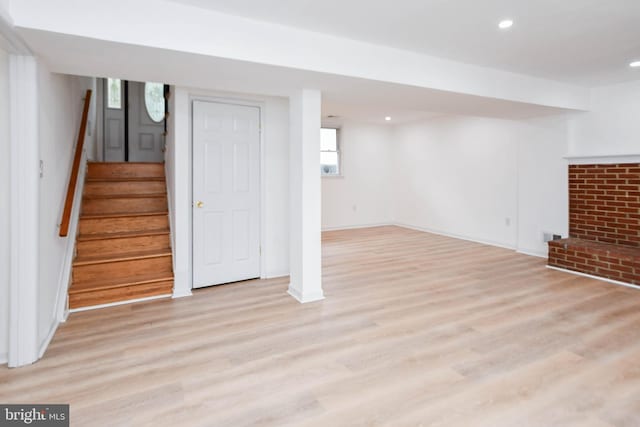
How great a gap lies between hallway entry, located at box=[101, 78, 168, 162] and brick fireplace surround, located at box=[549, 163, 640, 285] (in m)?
6.11

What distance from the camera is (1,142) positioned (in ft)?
7.68

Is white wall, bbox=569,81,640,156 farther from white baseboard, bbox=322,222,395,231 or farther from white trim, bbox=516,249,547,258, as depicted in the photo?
white baseboard, bbox=322,222,395,231

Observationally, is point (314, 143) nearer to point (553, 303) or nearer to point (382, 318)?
point (382, 318)

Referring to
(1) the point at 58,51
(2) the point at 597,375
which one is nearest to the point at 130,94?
(1) the point at 58,51

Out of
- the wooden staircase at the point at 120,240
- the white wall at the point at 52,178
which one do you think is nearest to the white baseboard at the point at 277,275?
the wooden staircase at the point at 120,240

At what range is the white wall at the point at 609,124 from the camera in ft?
14.6

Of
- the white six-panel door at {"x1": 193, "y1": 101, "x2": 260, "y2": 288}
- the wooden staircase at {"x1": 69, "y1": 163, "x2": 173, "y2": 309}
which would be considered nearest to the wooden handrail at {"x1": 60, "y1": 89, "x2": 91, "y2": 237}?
the wooden staircase at {"x1": 69, "y1": 163, "x2": 173, "y2": 309}

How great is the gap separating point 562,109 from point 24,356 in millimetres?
6040

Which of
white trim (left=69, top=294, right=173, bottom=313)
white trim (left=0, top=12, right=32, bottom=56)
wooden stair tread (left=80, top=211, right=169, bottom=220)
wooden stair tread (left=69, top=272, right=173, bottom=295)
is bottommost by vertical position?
white trim (left=69, top=294, right=173, bottom=313)

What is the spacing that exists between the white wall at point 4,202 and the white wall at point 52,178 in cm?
19

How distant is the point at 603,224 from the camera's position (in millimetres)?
4734

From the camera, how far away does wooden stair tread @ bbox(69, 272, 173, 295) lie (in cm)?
339

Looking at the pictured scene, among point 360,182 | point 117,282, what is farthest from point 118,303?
point 360,182

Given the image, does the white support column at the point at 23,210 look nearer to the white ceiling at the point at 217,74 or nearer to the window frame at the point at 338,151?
the white ceiling at the point at 217,74
